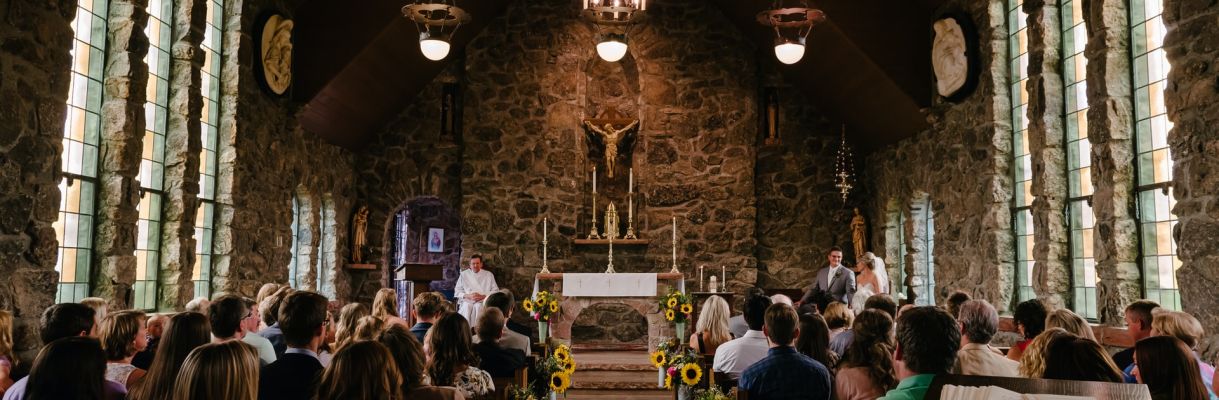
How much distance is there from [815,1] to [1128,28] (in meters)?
4.14

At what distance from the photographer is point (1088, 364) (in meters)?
2.92

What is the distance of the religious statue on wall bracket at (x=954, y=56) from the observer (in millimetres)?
8969

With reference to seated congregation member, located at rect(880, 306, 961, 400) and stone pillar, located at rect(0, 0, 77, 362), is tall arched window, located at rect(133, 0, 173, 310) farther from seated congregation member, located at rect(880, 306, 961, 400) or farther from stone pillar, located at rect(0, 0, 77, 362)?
seated congregation member, located at rect(880, 306, 961, 400)

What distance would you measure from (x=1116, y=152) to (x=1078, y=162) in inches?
42.8

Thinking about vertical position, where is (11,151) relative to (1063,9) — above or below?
below

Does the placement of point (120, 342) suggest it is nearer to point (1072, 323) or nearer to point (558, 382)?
point (558, 382)

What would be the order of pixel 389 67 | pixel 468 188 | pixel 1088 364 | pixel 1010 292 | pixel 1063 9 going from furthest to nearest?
pixel 468 188, pixel 389 67, pixel 1010 292, pixel 1063 9, pixel 1088 364

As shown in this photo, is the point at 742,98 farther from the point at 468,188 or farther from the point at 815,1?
the point at 468,188

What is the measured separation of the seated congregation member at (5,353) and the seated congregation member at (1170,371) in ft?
14.2

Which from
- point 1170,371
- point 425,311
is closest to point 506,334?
point 425,311

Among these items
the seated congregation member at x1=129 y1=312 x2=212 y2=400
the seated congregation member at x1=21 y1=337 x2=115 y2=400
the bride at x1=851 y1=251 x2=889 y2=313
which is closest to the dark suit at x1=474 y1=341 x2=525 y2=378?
the seated congregation member at x1=129 y1=312 x2=212 y2=400

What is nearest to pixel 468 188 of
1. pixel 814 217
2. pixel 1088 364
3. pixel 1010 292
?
pixel 814 217

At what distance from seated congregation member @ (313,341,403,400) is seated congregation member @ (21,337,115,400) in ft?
2.12

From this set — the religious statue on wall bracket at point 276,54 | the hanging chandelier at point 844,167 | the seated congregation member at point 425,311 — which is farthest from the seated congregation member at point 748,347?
the hanging chandelier at point 844,167
